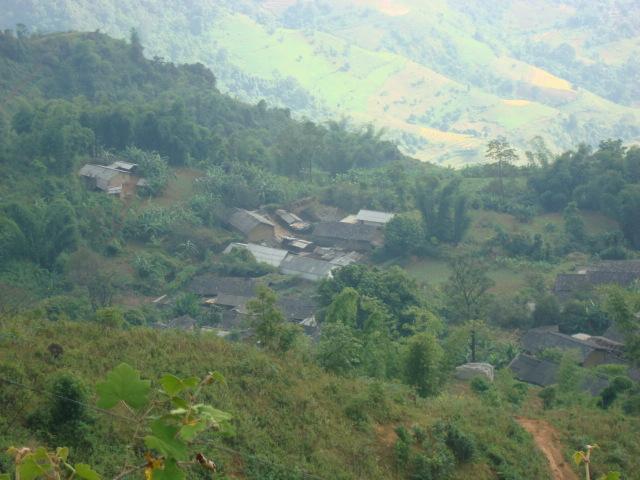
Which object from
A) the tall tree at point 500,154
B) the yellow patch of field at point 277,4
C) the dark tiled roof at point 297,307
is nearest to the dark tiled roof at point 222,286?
the dark tiled roof at point 297,307

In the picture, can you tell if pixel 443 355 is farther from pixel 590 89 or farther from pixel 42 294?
pixel 590 89

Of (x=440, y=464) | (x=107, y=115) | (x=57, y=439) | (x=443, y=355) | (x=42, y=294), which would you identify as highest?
(x=57, y=439)

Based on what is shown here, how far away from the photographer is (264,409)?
1083 centimetres

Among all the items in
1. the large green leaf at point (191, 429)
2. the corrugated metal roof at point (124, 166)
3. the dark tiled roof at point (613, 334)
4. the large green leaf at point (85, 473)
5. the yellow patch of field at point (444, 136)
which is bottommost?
the yellow patch of field at point (444, 136)

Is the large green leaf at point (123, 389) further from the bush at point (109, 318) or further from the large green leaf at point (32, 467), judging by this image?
the bush at point (109, 318)

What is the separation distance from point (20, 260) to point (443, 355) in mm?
15761

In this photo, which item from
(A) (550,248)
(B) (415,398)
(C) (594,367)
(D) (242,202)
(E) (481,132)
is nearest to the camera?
(B) (415,398)

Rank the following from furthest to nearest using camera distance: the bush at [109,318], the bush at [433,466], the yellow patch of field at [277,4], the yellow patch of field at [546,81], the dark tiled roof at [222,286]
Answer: the yellow patch of field at [277,4] → the yellow patch of field at [546,81] → the dark tiled roof at [222,286] → the bush at [109,318] → the bush at [433,466]

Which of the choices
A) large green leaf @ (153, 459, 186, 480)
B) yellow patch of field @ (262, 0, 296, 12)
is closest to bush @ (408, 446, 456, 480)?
large green leaf @ (153, 459, 186, 480)

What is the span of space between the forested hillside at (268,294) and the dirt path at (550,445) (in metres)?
0.11

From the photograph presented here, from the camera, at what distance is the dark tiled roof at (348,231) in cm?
3306

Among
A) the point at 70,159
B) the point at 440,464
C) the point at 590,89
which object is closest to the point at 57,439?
the point at 440,464

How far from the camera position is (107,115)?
35594 millimetres

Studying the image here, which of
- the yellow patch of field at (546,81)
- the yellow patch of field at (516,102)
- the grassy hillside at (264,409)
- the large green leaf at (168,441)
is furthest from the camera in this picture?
the yellow patch of field at (546,81)
